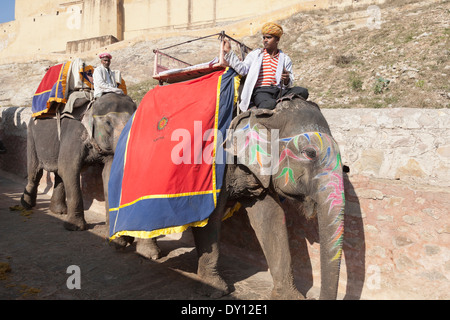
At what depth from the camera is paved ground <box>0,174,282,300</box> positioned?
3893mm

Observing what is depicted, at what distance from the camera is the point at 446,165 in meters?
3.74

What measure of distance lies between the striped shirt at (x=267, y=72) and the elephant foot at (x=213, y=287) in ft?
7.07

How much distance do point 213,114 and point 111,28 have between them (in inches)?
1394

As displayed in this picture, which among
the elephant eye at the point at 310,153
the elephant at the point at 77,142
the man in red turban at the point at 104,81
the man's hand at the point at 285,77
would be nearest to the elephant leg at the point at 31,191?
the elephant at the point at 77,142

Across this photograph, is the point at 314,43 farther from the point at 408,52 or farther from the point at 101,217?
the point at 101,217

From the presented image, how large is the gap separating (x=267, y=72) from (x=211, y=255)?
2.07 metres

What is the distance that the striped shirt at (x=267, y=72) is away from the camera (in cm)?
389

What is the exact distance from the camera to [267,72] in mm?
3902

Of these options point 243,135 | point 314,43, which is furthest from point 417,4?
point 243,135

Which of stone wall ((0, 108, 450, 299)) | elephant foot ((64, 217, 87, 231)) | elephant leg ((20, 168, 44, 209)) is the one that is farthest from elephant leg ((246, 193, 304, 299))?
elephant leg ((20, 168, 44, 209))

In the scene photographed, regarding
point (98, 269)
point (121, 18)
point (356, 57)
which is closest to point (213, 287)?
point (98, 269)

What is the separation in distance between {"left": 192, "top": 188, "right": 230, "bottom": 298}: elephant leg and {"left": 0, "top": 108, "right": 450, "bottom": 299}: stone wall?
89 cm

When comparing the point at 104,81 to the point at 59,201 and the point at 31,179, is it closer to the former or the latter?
the point at 59,201

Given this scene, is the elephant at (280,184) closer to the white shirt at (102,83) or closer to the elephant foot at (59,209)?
the white shirt at (102,83)
